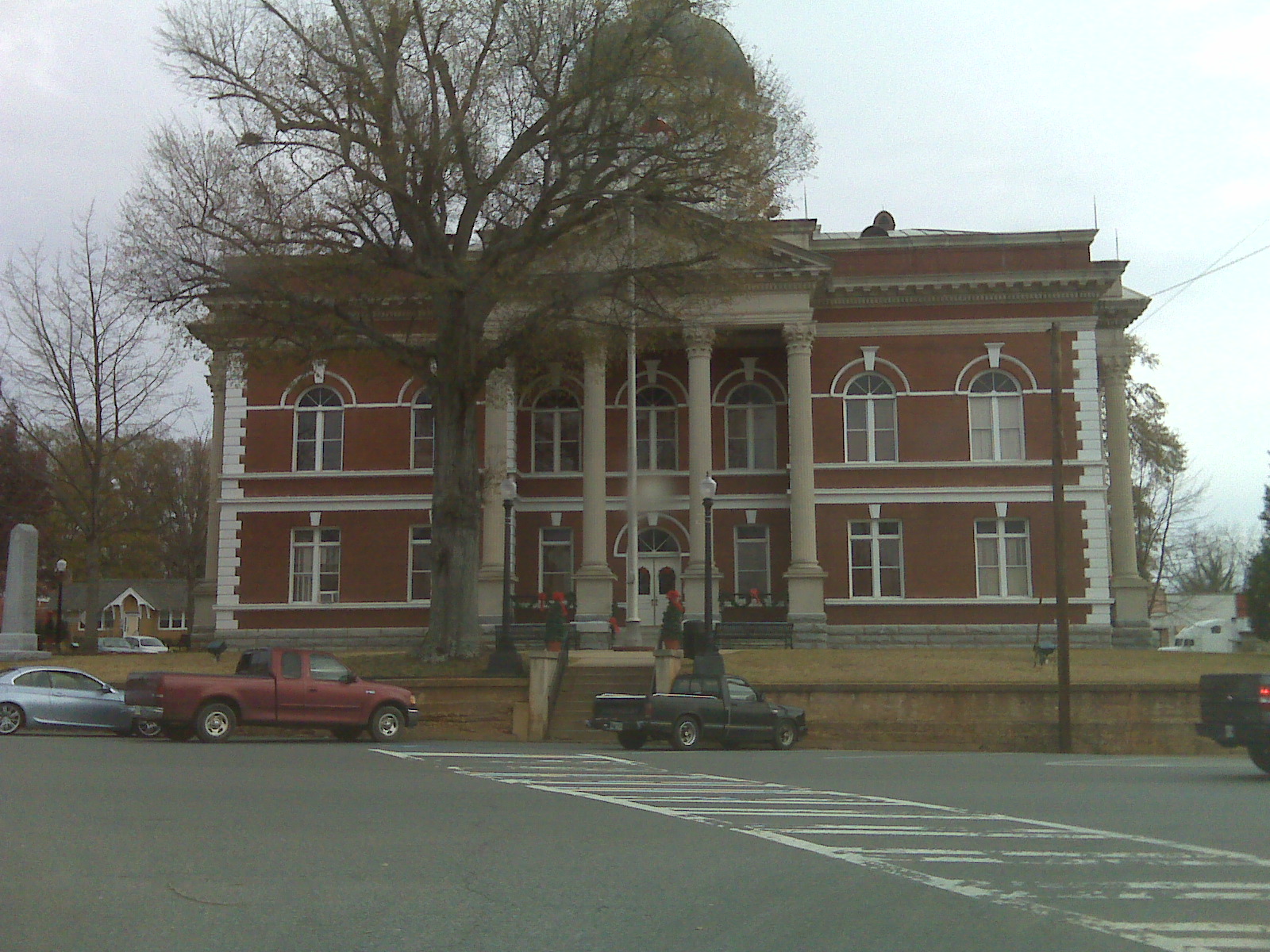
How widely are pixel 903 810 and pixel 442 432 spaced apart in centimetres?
1718

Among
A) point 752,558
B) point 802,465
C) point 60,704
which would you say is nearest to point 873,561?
point 752,558

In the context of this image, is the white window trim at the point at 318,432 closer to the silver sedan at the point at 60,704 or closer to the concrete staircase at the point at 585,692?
the concrete staircase at the point at 585,692

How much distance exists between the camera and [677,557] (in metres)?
41.5

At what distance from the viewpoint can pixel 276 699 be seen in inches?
842

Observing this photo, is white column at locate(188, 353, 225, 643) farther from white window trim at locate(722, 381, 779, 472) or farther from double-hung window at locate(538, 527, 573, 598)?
white window trim at locate(722, 381, 779, 472)

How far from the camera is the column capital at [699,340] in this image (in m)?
39.1

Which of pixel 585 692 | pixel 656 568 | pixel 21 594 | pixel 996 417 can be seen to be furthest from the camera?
pixel 656 568

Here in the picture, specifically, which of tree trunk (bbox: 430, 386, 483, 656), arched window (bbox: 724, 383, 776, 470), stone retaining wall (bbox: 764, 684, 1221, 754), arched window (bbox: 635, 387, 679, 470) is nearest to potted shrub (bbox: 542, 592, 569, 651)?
tree trunk (bbox: 430, 386, 483, 656)

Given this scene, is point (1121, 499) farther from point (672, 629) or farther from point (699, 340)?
point (672, 629)

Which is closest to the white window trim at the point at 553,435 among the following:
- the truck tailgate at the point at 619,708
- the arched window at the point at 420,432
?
the arched window at the point at 420,432

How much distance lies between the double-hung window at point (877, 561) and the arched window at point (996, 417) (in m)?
3.53

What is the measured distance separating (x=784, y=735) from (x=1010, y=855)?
15040mm

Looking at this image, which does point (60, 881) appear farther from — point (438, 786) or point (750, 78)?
point (750, 78)

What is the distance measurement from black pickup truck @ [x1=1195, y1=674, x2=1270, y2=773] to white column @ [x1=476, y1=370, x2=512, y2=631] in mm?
23373
